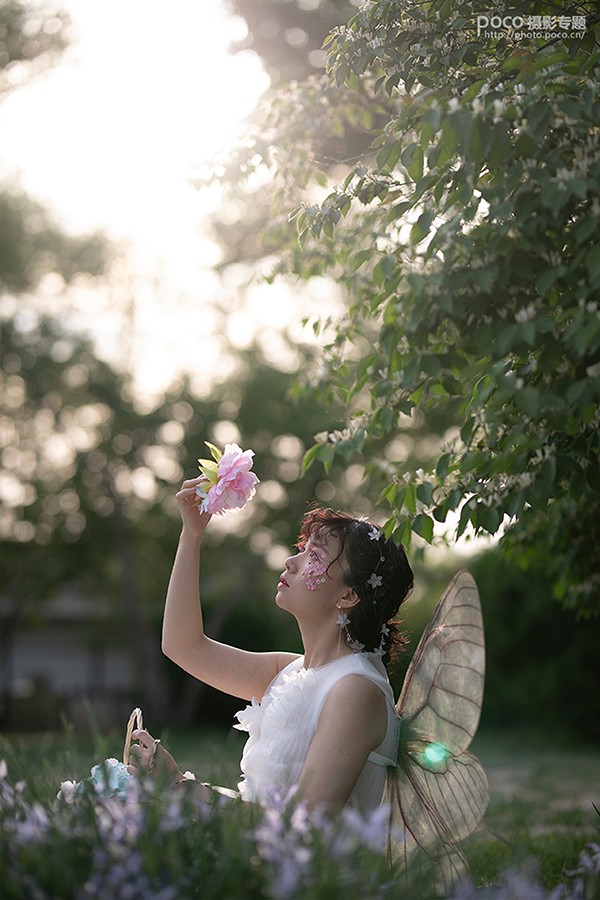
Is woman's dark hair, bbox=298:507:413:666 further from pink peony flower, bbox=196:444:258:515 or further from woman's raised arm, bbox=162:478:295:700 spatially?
woman's raised arm, bbox=162:478:295:700

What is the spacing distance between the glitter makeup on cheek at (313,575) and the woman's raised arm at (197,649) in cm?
42

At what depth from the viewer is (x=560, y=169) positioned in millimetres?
2879

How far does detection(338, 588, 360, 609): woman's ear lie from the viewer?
134 inches

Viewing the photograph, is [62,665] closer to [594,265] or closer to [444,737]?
[444,737]

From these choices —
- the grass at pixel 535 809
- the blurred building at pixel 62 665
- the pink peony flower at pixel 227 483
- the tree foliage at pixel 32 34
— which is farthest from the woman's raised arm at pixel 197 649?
the blurred building at pixel 62 665

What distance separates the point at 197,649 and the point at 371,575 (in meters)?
0.74

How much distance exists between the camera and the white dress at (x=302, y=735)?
10.4 ft

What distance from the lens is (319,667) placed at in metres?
3.37

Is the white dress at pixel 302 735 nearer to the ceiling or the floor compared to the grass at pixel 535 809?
nearer to the ceiling

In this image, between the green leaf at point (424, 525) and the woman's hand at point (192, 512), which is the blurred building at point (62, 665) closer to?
the woman's hand at point (192, 512)

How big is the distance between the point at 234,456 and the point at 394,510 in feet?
1.87

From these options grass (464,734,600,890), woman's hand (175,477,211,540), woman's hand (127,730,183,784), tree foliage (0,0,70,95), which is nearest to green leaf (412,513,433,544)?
woman's hand (175,477,211,540)

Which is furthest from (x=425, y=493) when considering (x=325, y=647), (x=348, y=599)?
(x=325, y=647)

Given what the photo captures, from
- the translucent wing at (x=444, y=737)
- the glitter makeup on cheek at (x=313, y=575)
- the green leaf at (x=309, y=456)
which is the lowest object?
the translucent wing at (x=444, y=737)
